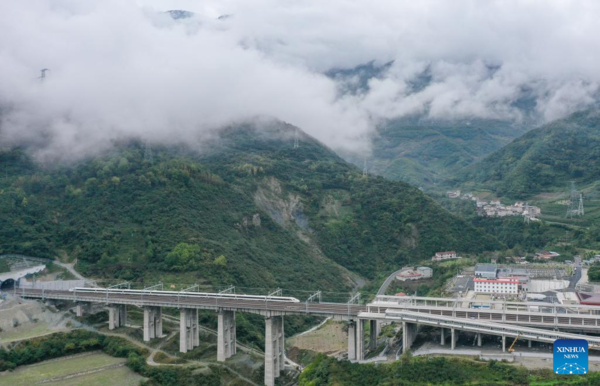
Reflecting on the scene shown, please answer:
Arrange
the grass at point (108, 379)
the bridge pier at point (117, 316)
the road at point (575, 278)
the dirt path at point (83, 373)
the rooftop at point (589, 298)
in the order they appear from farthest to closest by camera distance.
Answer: the road at point (575, 278)
the bridge pier at point (117, 316)
the rooftop at point (589, 298)
the dirt path at point (83, 373)
the grass at point (108, 379)

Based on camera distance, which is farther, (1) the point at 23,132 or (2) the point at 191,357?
(1) the point at 23,132

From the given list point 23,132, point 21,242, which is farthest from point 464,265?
point 23,132

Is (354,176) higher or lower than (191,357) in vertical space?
higher

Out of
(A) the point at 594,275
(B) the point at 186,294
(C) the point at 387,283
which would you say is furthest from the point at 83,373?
(A) the point at 594,275

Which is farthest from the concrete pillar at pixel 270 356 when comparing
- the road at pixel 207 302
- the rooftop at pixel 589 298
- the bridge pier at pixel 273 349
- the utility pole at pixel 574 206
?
the utility pole at pixel 574 206

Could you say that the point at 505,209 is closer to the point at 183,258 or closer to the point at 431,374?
the point at 183,258

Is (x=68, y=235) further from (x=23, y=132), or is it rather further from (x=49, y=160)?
(x=23, y=132)

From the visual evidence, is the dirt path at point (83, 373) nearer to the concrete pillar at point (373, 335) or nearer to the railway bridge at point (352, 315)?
the railway bridge at point (352, 315)
